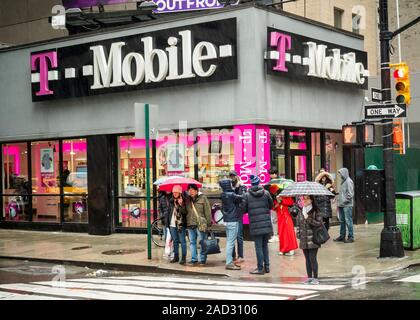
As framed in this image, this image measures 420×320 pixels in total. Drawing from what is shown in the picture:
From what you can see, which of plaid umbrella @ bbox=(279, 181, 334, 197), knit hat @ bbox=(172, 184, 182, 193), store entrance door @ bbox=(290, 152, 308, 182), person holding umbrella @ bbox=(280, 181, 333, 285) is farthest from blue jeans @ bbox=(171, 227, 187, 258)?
store entrance door @ bbox=(290, 152, 308, 182)

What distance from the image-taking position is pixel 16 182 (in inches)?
858

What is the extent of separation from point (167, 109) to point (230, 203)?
6232 millimetres

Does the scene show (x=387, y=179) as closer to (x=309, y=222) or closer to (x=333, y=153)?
(x=309, y=222)

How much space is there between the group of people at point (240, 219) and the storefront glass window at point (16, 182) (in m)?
8.30

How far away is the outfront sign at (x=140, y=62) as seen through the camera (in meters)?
16.6

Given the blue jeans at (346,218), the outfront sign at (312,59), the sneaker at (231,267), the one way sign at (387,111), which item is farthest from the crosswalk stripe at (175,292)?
the outfront sign at (312,59)

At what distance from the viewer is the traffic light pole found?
13.0 metres

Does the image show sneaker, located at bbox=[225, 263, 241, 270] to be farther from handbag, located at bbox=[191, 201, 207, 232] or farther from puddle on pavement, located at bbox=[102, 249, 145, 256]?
puddle on pavement, located at bbox=[102, 249, 145, 256]

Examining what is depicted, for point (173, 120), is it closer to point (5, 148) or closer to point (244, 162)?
point (244, 162)

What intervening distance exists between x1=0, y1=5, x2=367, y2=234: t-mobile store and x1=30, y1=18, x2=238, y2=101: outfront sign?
4 cm

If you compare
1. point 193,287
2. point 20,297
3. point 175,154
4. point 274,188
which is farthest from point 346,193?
point 20,297

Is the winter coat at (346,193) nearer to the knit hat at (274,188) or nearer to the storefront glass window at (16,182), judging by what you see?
the knit hat at (274,188)
